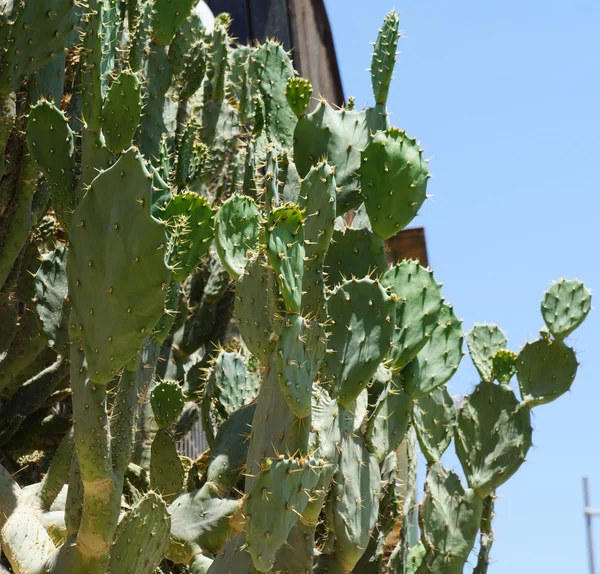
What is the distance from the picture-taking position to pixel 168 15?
390 centimetres

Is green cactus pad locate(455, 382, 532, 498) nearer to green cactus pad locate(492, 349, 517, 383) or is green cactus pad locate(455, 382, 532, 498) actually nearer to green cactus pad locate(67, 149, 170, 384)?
green cactus pad locate(492, 349, 517, 383)

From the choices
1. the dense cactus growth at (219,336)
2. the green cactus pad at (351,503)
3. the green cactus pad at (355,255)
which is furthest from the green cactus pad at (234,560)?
the green cactus pad at (355,255)

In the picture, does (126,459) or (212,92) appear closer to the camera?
(126,459)

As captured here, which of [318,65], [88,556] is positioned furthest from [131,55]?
[318,65]

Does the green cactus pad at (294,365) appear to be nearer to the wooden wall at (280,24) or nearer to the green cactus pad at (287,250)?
the green cactus pad at (287,250)

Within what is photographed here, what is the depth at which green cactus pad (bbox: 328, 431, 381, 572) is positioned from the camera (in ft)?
10.6

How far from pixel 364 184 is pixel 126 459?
121 centimetres

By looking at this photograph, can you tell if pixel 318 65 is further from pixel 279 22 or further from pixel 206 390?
pixel 206 390

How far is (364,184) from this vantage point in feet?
11.4

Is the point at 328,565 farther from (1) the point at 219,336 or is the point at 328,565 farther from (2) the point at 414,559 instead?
(1) the point at 219,336

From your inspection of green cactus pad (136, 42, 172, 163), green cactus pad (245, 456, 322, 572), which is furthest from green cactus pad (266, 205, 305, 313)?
green cactus pad (136, 42, 172, 163)

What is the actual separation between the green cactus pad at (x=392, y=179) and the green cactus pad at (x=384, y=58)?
38 cm

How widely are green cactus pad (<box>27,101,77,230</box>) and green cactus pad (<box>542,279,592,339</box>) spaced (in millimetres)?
2076

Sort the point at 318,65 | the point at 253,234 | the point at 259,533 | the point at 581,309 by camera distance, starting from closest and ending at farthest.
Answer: the point at 259,533 < the point at 253,234 < the point at 581,309 < the point at 318,65
